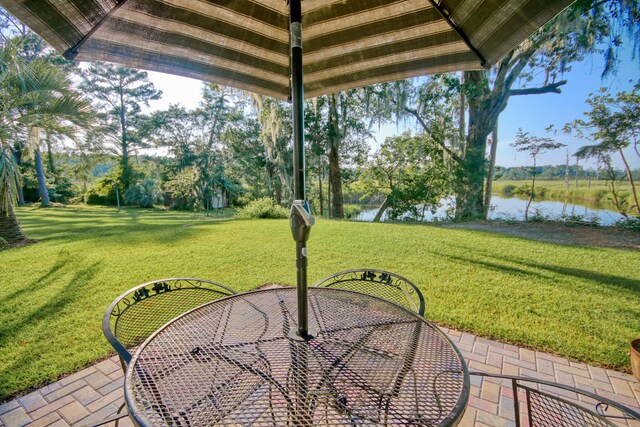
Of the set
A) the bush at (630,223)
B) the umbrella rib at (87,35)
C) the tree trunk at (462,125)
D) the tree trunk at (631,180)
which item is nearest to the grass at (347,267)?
the umbrella rib at (87,35)

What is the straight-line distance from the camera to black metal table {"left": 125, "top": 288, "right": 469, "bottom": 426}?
73 centimetres

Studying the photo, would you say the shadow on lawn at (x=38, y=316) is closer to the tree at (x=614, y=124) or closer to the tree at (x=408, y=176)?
the tree at (x=408, y=176)

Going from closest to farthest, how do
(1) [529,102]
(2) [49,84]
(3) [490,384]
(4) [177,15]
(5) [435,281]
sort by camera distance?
(4) [177,15] → (3) [490,384] → (5) [435,281] → (2) [49,84] → (1) [529,102]

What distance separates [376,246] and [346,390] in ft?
14.7

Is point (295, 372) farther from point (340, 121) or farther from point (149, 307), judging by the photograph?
point (340, 121)

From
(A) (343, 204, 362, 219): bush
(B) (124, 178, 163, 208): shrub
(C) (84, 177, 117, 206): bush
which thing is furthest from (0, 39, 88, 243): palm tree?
(C) (84, 177, 117, 206): bush

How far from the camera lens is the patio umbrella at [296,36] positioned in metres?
1.05

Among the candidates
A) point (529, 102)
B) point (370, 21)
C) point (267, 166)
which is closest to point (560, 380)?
point (370, 21)

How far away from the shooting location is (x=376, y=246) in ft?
16.9

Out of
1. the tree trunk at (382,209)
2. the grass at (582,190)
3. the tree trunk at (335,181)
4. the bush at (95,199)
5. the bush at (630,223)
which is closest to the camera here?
the bush at (630,223)

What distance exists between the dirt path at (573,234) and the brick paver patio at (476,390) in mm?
4851

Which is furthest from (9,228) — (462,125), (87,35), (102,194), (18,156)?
(102,194)

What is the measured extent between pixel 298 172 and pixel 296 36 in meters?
0.50

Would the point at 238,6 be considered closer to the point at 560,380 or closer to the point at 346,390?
the point at 346,390
